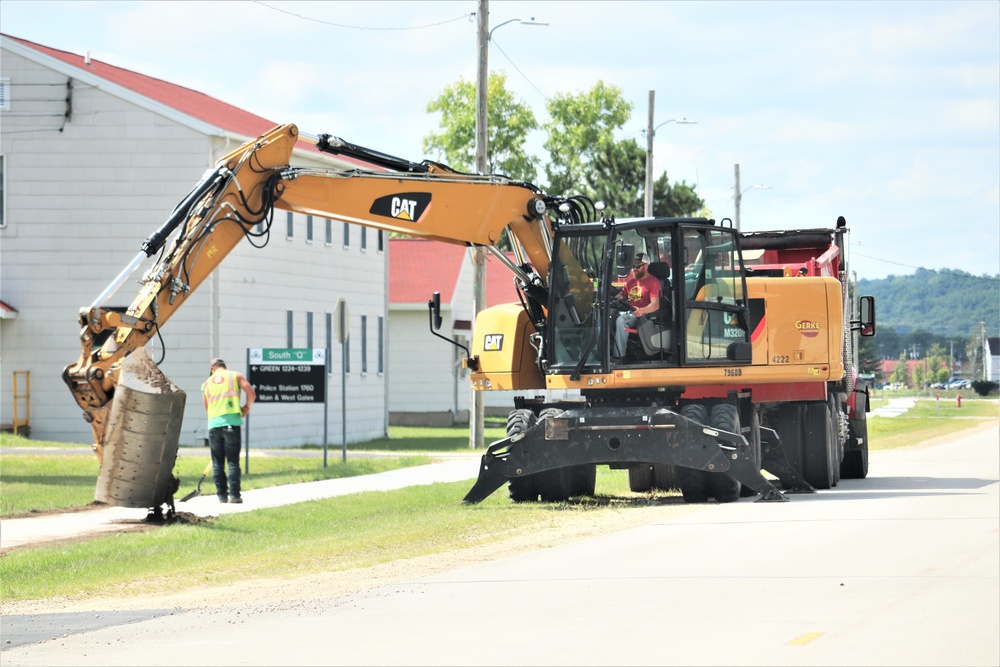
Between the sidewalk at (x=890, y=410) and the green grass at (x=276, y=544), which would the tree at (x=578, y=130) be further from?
the green grass at (x=276, y=544)

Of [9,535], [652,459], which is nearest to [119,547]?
[9,535]

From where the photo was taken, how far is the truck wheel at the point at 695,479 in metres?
17.8

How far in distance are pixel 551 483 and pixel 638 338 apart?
2.13 meters

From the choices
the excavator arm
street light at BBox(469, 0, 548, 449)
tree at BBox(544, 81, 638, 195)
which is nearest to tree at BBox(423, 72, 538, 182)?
tree at BBox(544, 81, 638, 195)

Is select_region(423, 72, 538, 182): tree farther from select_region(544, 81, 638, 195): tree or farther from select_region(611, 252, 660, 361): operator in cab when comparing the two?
select_region(611, 252, 660, 361): operator in cab

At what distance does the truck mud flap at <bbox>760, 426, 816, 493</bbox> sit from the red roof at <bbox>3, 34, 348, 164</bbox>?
16.3m

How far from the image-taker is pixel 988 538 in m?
14.2

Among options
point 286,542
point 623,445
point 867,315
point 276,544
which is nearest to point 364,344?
point 867,315

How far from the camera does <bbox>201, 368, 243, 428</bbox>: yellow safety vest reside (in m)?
19.3

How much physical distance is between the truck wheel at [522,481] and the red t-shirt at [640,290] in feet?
6.36

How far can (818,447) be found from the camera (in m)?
20.8

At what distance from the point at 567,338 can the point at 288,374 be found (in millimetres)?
8456

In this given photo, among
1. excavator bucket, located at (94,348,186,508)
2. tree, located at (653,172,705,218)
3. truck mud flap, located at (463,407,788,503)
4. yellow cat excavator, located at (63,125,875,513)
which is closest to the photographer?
excavator bucket, located at (94,348,186,508)

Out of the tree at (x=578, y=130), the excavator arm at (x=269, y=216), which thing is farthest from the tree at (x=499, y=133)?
the excavator arm at (x=269, y=216)
